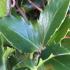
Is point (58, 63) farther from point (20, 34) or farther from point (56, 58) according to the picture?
point (20, 34)

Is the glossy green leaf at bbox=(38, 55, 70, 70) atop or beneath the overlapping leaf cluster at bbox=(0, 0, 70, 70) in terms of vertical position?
beneath

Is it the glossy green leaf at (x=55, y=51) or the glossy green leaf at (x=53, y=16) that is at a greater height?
the glossy green leaf at (x=53, y=16)

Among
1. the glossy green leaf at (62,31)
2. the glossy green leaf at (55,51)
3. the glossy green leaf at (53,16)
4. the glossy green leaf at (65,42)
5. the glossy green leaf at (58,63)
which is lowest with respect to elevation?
the glossy green leaf at (58,63)

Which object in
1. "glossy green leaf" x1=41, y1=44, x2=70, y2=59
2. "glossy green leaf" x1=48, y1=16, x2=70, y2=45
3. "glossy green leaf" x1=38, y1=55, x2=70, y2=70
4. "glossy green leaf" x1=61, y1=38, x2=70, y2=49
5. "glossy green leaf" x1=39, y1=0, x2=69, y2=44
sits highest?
"glossy green leaf" x1=39, y1=0, x2=69, y2=44

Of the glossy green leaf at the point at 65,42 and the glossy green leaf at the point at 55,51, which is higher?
the glossy green leaf at the point at 55,51

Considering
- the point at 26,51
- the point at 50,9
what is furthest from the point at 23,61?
the point at 50,9
